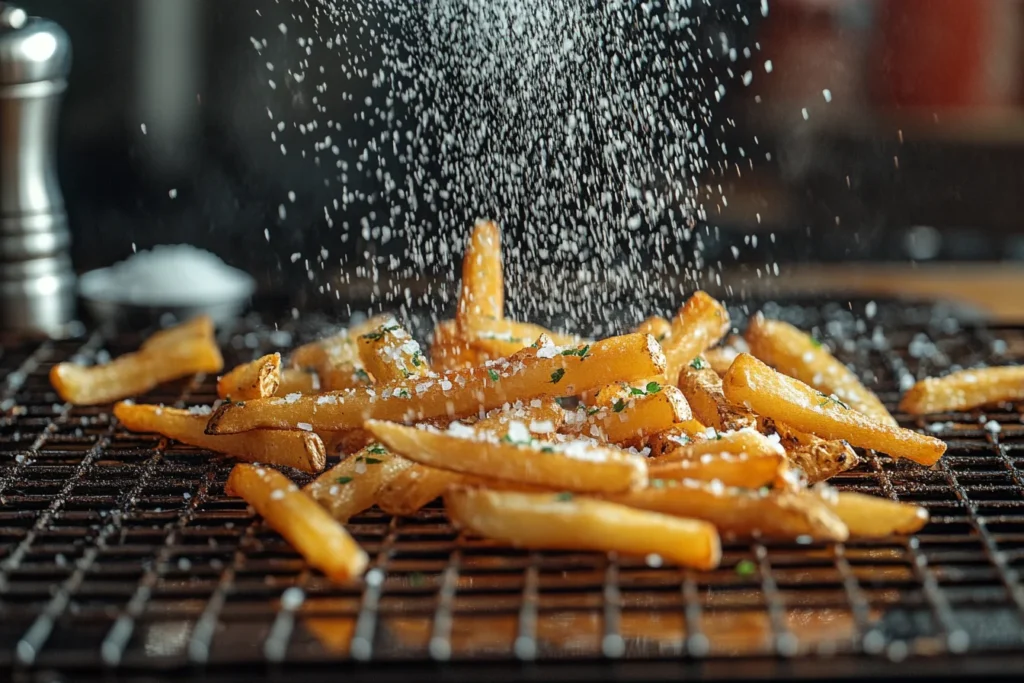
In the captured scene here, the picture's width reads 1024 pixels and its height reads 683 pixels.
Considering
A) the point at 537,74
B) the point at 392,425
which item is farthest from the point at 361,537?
the point at 537,74

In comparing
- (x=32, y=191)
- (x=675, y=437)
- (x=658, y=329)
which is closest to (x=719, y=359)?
(x=658, y=329)

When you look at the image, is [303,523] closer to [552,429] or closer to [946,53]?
[552,429]

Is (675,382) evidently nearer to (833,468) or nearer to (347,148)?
(833,468)

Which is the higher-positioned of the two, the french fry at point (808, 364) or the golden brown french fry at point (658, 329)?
the golden brown french fry at point (658, 329)

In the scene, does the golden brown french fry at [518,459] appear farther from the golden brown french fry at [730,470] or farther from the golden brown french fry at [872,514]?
the golden brown french fry at [872,514]

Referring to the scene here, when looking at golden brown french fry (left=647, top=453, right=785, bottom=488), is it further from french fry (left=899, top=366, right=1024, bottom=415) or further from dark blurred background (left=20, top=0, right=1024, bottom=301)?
dark blurred background (left=20, top=0, right=1024, bottom=301)

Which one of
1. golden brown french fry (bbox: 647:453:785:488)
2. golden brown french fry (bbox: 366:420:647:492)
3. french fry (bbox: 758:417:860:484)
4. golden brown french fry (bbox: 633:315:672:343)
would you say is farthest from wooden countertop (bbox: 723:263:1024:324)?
golden brown french fry (bbox: 366:420:647:492)

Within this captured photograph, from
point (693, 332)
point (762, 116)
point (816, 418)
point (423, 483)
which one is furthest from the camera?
point (762, 116)

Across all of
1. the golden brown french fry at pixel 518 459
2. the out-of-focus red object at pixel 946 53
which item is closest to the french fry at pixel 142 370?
the golden brown french fry at pixel 518 459
